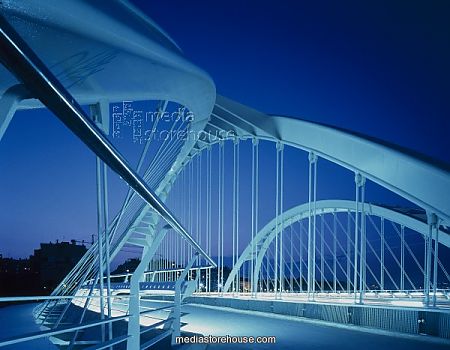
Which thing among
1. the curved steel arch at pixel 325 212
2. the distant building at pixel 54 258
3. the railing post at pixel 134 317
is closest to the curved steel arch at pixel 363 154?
the curved steel arch at pixel 325 212

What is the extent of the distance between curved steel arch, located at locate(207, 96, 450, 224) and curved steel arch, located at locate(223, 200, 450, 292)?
3.01 m

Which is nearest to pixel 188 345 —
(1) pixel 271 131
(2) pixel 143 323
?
(2) pixel 143 323

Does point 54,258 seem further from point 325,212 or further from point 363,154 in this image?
point 363,154

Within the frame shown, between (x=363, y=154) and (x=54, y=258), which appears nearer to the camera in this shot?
(x=363, y=154)

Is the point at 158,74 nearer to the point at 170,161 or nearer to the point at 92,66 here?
the point at 92,66

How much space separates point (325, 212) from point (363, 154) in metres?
15.1

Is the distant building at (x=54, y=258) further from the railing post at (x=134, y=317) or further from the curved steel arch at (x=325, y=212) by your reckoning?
the railing post at (x=134, y=317)

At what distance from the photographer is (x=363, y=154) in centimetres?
902

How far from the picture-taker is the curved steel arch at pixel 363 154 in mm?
7176

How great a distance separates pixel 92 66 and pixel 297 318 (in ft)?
24.6

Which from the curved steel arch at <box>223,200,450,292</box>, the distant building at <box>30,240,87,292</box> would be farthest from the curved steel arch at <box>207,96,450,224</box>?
the distant building at <box>30,240,87,292</box>

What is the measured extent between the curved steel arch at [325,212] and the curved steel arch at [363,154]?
3.01 m

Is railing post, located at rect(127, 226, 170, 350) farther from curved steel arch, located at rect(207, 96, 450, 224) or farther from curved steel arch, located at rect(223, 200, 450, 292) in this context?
curved steel arch, located at rect(223, 200, 450, 292)

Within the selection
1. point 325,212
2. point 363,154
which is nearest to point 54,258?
point 325,212
